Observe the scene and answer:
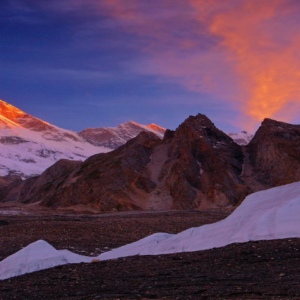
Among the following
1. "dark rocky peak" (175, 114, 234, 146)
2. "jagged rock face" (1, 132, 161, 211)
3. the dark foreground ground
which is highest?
"dark rocky peak" (175, 114, 234, 146)

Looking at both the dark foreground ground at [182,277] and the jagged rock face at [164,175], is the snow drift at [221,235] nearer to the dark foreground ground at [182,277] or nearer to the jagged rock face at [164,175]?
the dark foreground ground at [182,277]

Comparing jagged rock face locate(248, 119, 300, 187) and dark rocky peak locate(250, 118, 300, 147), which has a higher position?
dark rocky peak locate(250, 118, 300, 147)

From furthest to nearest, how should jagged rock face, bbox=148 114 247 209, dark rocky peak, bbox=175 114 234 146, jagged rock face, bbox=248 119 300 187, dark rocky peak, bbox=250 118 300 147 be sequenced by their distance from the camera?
dark rocky peak, bbox=175 114 234 146 < dark rocky peak, bbox=250 118 300 147 < jagged rock face, bbox=248 119 300 187 < jagged rock face, bbox=148 114 247 209

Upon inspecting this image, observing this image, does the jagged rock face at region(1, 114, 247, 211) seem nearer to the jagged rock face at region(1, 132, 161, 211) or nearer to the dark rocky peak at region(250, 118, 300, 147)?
the jagged rock face at region(1, 132, 161, 211)

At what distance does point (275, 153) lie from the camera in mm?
67062

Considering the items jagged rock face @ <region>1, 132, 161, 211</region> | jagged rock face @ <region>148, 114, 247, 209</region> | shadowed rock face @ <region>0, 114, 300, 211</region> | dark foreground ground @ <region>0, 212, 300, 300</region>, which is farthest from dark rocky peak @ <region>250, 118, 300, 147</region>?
dark foreground ground @ <region>0, 212, 300, 300</region>

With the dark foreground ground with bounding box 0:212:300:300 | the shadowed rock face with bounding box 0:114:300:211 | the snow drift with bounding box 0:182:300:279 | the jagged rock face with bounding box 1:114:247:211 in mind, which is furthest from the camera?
the shadowed rock face with bounding box 0:114:300:211

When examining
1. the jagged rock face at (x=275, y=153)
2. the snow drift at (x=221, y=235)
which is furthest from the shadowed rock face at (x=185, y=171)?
the snow drift at (x=221, y=235)

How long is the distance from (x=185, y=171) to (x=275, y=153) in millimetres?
14227

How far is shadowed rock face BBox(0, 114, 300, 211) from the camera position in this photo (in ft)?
192

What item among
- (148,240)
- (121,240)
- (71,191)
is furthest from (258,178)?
(148,240)

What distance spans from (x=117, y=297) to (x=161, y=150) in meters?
Result: 64.3

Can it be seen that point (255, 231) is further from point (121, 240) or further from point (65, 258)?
point (121, 240)

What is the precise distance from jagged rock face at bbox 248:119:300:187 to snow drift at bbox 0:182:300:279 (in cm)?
5054
